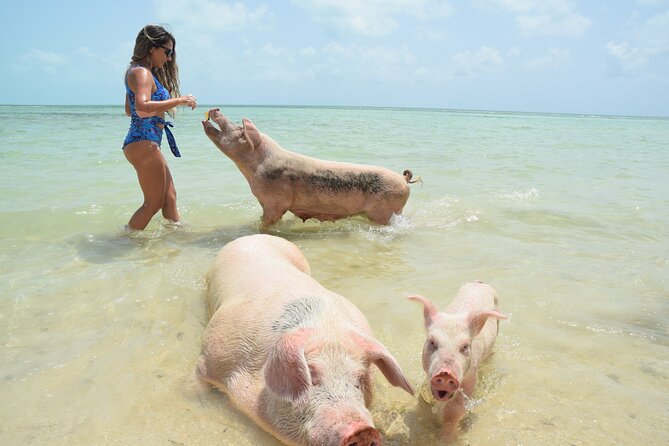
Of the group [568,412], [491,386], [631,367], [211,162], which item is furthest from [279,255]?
[211,162]

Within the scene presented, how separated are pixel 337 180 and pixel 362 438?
4906 millimetres

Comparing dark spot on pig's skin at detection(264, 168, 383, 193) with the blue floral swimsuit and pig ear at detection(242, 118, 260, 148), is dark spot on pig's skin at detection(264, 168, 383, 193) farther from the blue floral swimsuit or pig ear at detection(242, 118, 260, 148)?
the blue floral swimsuit

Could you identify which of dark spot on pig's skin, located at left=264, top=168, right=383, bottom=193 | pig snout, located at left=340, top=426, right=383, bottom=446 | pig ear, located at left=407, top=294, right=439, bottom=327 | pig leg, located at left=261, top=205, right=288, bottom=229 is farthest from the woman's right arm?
pig snout, located at left=340, top=426, right=383, bottom=446

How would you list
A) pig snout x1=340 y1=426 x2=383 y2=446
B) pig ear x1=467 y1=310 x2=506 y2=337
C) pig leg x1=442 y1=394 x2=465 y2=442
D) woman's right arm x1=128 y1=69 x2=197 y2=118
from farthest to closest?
woman's right arm x1=128 y1=69 x2=197 y2=118 < pig ear x1=467 y1=310 x2=506 y2=337 < pig leg x1=442 y1=394 x2=465 y2=442 < pig snout x1=340 y1=426 x2=383 y2=446

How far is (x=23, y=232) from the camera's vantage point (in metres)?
6.22

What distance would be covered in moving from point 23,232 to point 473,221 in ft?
18.9

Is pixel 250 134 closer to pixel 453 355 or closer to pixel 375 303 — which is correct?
pixel 375 303

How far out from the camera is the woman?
17.8 feet

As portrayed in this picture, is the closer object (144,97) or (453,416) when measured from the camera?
(453,416)

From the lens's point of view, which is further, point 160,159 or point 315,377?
point 160,159

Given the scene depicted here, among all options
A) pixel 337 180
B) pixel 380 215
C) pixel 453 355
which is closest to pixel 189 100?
pixel 337 180

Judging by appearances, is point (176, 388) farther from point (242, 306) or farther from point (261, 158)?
point (261, 158)

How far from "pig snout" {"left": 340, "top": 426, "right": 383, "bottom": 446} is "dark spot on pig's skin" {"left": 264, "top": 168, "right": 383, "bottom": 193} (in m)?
4.82

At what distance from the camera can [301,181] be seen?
6457mm
